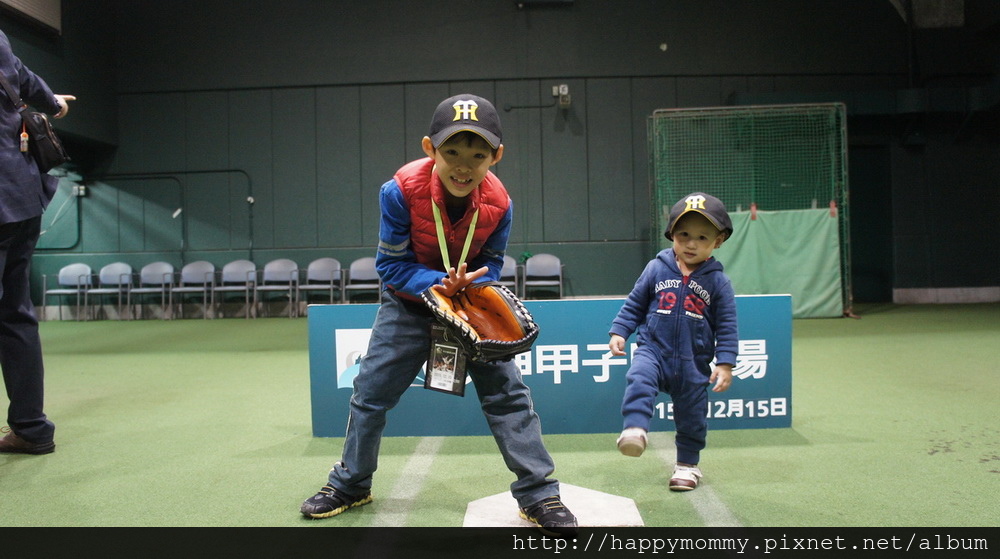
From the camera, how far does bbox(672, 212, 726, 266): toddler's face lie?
268 centimetres

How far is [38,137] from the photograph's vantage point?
120 inches

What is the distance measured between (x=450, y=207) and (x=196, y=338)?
745 cm

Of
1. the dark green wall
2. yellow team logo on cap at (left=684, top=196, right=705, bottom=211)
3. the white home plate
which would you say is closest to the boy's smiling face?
yellow team logo on cap at (left=684, top=196, right=705, bottom=211)

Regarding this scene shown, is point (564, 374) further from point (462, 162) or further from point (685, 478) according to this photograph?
point (462, 162)

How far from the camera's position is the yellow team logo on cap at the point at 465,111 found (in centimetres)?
206

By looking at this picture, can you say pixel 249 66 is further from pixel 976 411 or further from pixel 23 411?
pixel 976 411

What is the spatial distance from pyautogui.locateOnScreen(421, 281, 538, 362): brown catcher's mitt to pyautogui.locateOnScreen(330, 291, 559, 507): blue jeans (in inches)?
5.7

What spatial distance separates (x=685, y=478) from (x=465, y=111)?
173cm

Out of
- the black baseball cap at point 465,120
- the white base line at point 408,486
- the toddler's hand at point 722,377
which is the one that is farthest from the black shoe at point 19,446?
the toddler's hand at point 722,377

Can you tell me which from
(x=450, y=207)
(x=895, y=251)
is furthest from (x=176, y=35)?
(x=895, y=251)

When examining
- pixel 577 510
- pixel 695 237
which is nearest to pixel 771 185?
pixel 695 237

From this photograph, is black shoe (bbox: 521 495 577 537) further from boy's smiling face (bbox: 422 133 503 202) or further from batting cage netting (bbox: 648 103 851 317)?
batting cage netting (bbox: 648 103 851 317)

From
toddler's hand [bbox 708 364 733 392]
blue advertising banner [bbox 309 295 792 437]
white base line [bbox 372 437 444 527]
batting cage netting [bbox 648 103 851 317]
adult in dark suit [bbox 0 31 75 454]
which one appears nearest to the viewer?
white base line [bbox 372 437 444 527]

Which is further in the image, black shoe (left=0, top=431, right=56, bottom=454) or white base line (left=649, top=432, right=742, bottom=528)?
black shoe (left=0, top=431, right=56, bottom=454)
